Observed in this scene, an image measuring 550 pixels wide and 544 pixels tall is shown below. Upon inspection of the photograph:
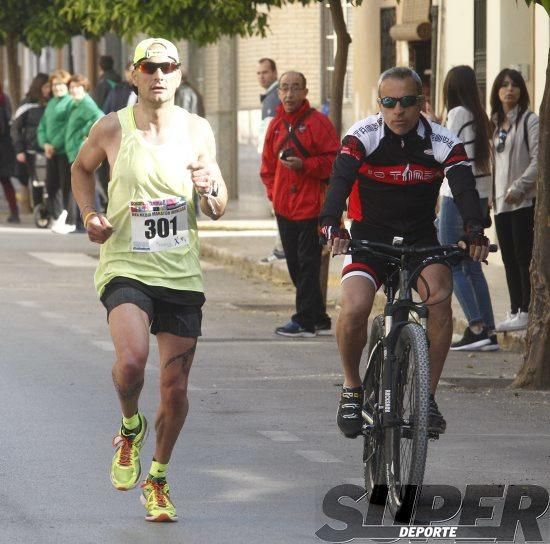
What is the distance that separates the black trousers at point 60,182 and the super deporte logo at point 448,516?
16127 millimetres

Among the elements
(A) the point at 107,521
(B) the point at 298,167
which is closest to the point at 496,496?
(A) the point at 107,521

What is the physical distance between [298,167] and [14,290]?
4114 millimetres

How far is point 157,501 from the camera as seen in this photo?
286 inches

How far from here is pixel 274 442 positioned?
915cm

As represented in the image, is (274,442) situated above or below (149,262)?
below

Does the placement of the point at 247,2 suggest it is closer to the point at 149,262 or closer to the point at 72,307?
the point at 72,307

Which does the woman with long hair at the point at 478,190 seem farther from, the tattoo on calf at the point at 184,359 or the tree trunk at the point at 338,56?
the tattoo on calf at the point at 184,359

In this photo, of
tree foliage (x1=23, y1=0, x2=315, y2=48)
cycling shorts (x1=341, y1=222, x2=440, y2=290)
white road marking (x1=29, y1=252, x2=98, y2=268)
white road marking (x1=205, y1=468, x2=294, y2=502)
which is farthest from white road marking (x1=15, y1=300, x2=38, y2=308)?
cycling shorts (x1=341, y1=222, x2=440, y2=290)

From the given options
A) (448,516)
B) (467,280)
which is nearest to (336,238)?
(448,516)

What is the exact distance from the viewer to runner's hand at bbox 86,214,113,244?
7.21m

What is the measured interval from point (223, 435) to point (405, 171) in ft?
6.20

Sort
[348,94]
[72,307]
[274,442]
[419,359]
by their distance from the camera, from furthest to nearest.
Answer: [348,94] < [72,307] < [274,442] < [419,359]

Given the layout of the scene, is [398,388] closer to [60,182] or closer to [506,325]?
[506,325]

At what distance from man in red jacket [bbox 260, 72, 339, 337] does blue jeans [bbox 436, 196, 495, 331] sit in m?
1.08
